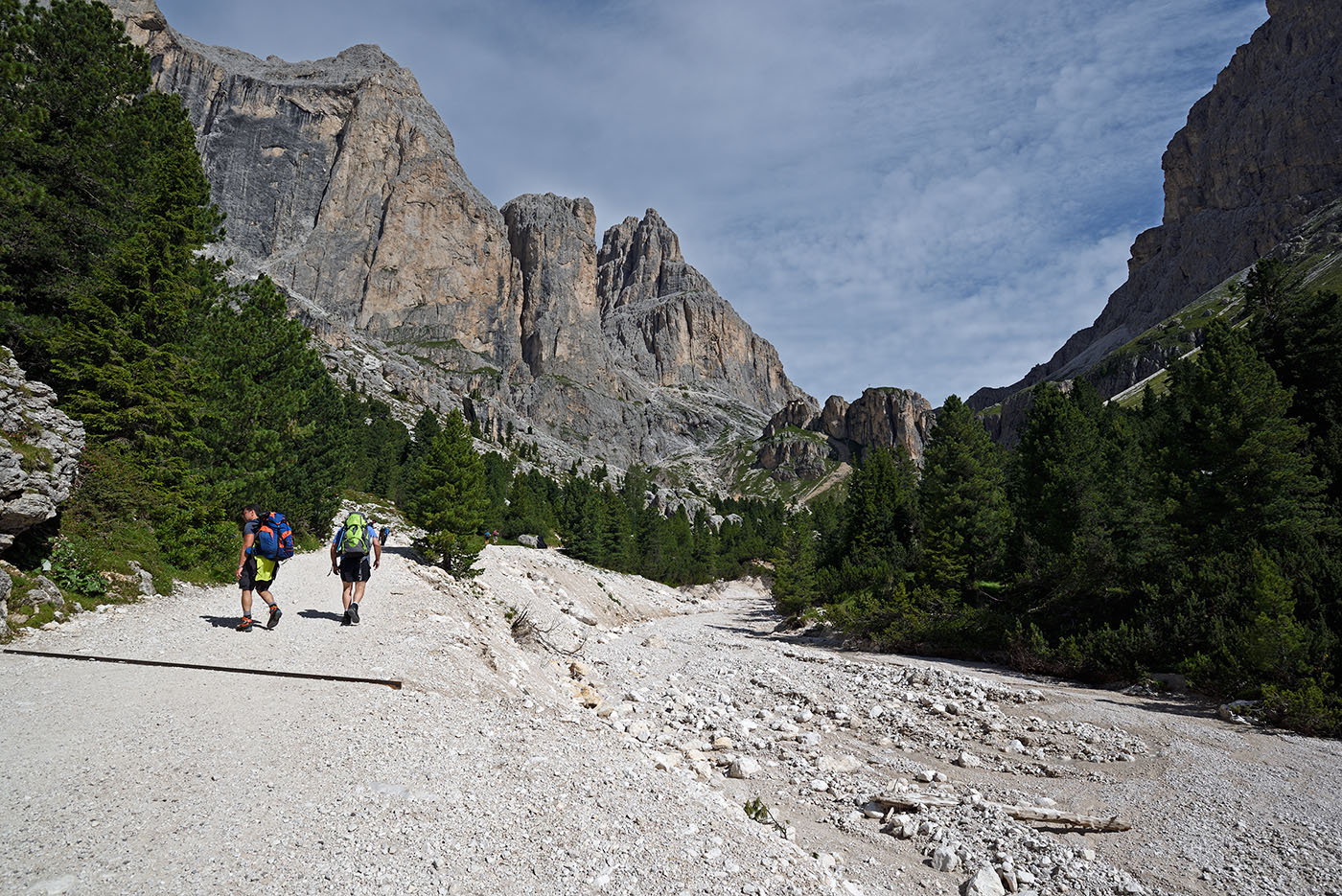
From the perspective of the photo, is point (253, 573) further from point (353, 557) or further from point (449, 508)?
point (449, 508)

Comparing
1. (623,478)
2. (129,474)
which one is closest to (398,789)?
(129,474)

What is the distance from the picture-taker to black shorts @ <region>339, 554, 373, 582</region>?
1296cm

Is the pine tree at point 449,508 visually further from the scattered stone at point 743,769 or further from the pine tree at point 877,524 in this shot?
the pine tree at point 877,524

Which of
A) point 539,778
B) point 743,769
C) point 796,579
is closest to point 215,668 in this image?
point 539,778

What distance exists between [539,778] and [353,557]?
791cm

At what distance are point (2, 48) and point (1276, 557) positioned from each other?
4102cm

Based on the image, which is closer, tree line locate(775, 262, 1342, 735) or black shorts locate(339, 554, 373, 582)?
black shorts locate(339, 554, 373, 582)

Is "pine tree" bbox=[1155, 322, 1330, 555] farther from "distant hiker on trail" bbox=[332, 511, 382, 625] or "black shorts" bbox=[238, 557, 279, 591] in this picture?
"black shorts" bbox=[238, 557, 279, 591]

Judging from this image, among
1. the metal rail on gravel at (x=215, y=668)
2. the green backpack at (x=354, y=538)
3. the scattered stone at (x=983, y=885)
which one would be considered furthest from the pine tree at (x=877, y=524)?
the metal rail on gravel at (x=215, y=668)

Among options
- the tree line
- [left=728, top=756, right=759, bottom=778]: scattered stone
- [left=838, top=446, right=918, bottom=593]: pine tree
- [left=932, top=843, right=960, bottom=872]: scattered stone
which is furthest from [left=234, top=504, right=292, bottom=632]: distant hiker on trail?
[left=838, top=446, right=918, bottom=593]: pine tree

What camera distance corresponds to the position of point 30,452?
11633 mm

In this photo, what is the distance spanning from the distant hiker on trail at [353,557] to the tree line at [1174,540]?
21379 millimetres

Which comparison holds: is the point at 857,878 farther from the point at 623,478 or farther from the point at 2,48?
the point at 623,478

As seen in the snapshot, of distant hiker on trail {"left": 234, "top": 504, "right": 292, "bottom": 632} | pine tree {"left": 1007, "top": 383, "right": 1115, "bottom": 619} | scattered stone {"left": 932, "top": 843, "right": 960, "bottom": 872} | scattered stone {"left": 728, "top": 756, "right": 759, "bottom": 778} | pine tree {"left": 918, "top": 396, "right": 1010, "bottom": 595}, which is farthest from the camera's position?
pine tree {"left": 918, "top": 396, "right": 1010, "bottom": 595}
